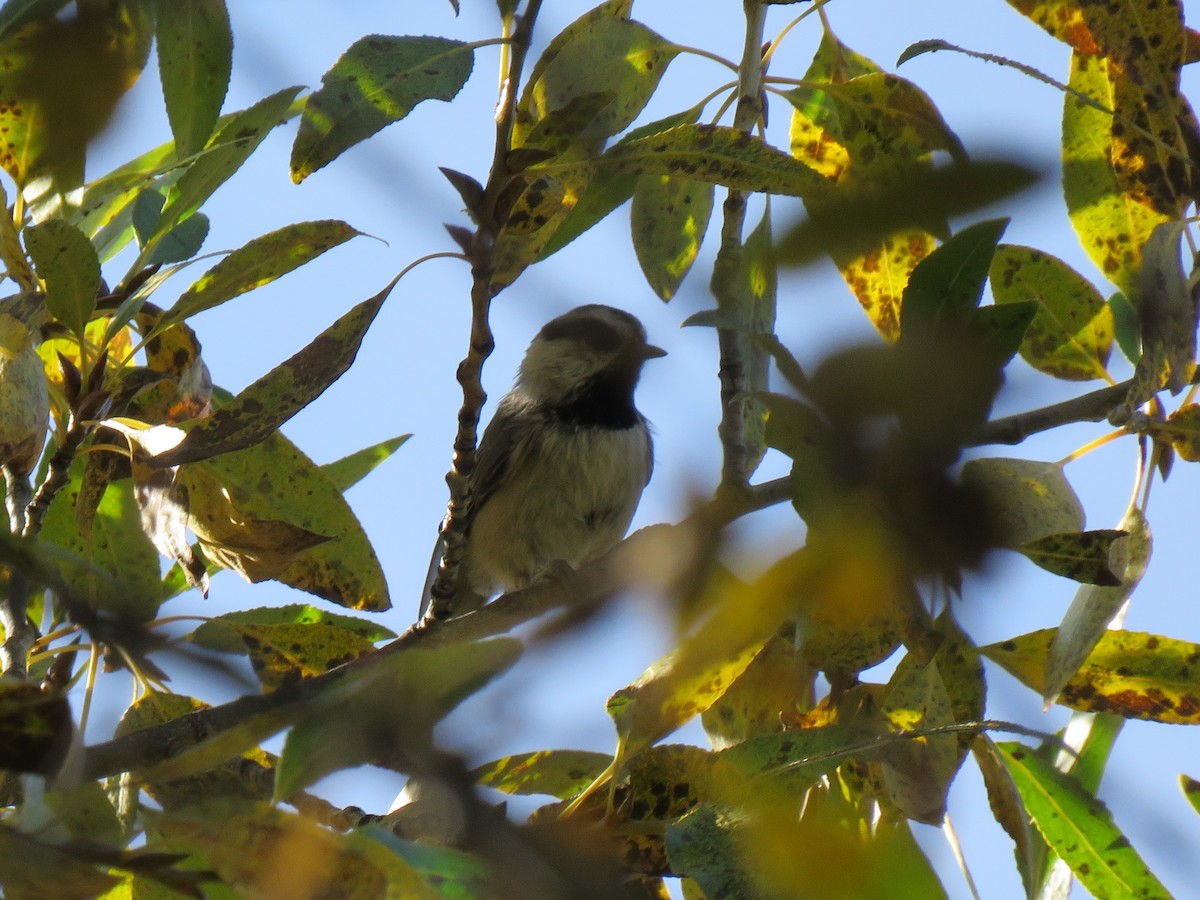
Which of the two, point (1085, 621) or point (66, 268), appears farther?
point (66, 268)

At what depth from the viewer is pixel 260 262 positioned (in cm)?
213

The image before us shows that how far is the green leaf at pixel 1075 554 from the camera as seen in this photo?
1.33 meters

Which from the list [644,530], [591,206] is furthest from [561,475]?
[644,530]

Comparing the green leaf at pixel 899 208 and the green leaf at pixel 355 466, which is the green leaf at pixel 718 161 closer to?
the green leaf at pixel 899 208

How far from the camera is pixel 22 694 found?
105 cm

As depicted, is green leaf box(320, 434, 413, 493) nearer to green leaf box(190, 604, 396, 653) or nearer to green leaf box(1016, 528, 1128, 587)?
green leaf box(190, 604, 396, 653)

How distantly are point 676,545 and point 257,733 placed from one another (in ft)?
1.01

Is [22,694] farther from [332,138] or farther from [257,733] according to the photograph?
[332,138]

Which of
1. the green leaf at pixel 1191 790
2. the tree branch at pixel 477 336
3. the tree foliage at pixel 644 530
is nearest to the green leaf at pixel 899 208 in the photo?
the tree foliage at pixel 644 530

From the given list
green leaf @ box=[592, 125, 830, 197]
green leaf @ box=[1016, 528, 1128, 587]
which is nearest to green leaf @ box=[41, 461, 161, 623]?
green leaf @ box=[592, 125, 830, 197]

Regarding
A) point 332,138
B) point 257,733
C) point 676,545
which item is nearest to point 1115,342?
point 332,138

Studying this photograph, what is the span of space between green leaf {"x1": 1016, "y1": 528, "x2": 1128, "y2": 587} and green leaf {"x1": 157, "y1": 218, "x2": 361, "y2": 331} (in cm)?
123

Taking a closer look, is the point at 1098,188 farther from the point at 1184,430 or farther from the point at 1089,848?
the point at 1089,848

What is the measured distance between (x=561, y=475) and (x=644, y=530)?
3.26 m
